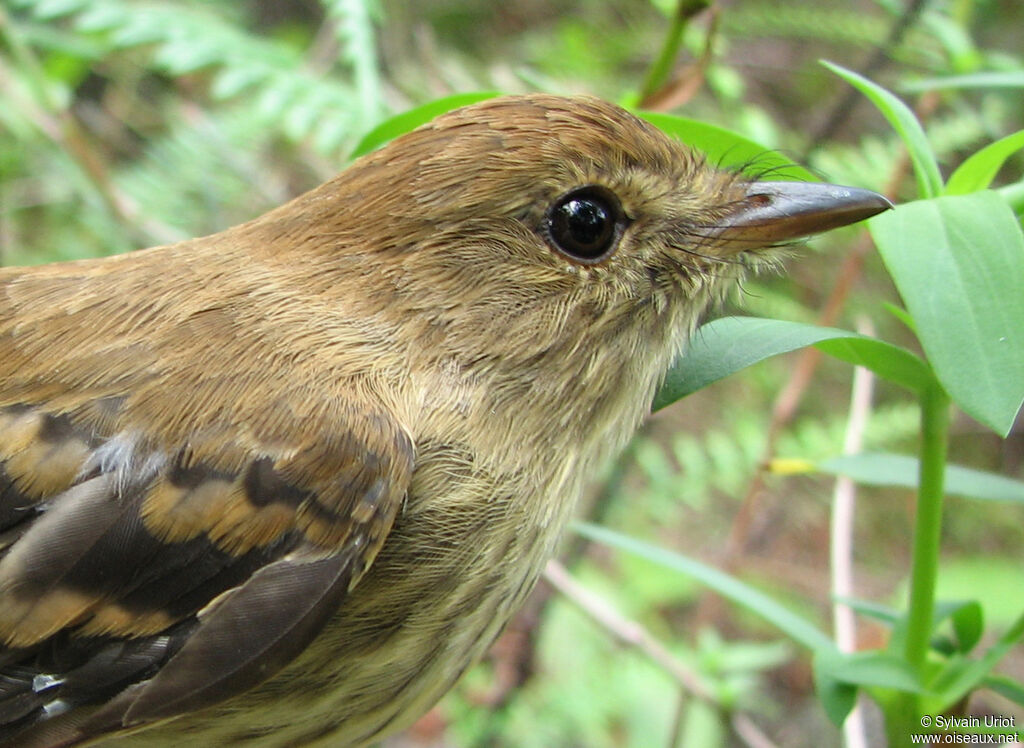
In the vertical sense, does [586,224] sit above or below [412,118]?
below

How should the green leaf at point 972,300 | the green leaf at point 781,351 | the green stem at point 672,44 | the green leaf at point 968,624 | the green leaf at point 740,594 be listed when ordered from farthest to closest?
the green stem at point 672,44
the green leaf at point 740,594
the green leaf at point 968,624
the green leaf at point 781,351
the green leaf at point 972,300

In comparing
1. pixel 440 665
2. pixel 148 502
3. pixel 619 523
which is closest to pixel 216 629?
pixel 148 502

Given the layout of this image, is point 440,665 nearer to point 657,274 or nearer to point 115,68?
point 657,274

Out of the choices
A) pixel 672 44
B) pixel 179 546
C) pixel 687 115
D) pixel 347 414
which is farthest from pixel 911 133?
pixel 687 115

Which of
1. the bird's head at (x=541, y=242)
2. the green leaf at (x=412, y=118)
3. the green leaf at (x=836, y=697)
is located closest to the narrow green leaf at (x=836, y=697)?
the green leaf at (x=836, y=697)

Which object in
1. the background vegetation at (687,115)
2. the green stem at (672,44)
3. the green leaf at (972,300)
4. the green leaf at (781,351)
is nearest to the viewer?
the green leaf at (972,300)

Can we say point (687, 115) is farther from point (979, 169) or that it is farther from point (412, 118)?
point (979, 169)

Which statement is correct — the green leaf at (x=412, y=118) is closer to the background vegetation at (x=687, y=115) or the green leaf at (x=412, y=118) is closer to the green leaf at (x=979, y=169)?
the background vegetation at (x=687, y=115)
